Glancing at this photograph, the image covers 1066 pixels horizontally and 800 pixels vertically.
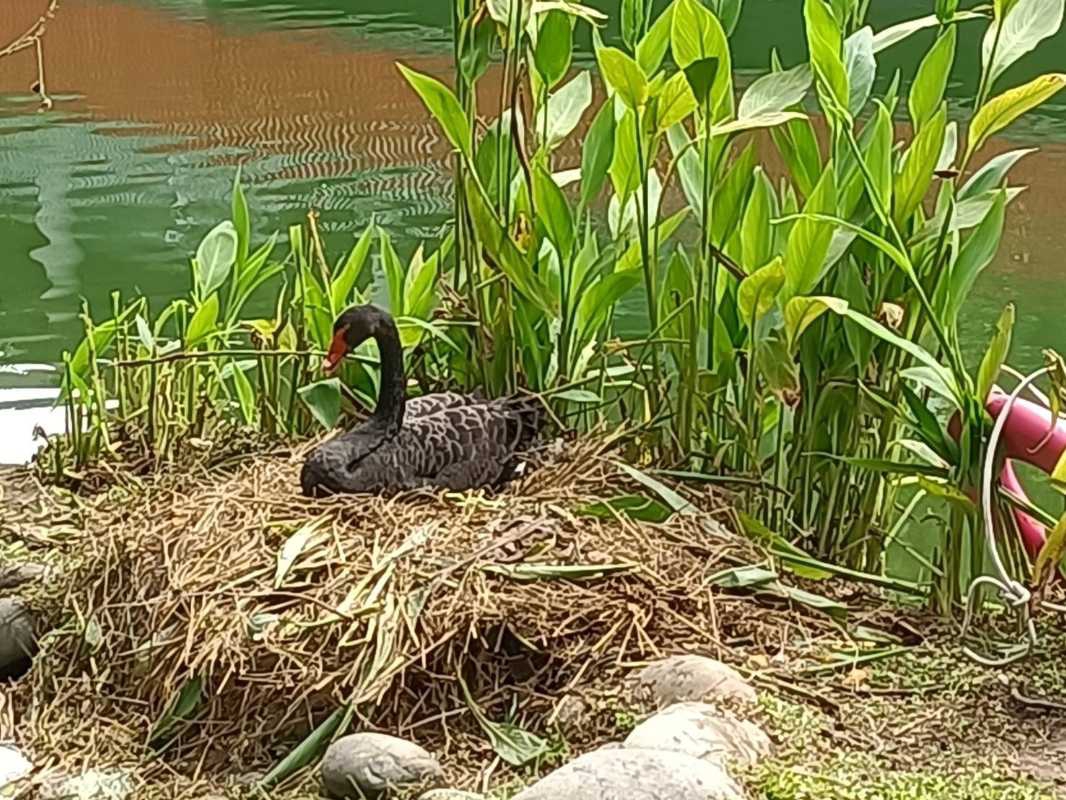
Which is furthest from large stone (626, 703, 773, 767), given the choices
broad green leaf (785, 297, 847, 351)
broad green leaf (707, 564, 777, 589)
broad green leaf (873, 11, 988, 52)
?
broad green leaf (873, 11, 988, 52)

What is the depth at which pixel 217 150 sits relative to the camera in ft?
21.7

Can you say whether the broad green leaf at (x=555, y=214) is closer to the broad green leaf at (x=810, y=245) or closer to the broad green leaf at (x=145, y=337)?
the broad green leaf at (x=810, y=245)

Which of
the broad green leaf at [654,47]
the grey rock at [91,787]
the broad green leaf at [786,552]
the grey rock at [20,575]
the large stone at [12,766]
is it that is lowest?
the large stone at [12,766]

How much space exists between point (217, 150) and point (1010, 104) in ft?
16.1

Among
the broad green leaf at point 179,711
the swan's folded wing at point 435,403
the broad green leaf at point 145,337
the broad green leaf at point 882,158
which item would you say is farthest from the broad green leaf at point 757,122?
the broad green leaf at point 145,337

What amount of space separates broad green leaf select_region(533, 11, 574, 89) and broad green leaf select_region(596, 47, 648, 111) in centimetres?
20

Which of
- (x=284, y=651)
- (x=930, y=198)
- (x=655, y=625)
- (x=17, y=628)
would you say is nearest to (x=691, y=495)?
(x=655, y=625)

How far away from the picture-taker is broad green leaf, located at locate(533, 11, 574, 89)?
242cm

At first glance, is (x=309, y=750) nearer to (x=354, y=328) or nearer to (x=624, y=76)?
(x=354, y=328)

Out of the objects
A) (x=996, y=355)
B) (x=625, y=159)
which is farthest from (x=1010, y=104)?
(x=625, y=159)

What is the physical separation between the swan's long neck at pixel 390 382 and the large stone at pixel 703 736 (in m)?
0.70

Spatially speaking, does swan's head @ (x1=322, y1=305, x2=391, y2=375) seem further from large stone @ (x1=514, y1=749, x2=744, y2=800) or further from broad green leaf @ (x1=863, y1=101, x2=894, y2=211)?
large stone @ (x1=514, y1=749, x2=744, y2=800)

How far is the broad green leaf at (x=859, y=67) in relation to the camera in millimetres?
2213

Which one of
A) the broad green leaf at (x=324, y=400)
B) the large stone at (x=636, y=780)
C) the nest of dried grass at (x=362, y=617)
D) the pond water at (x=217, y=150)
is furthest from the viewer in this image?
the pond water at (x=217, y=150)
